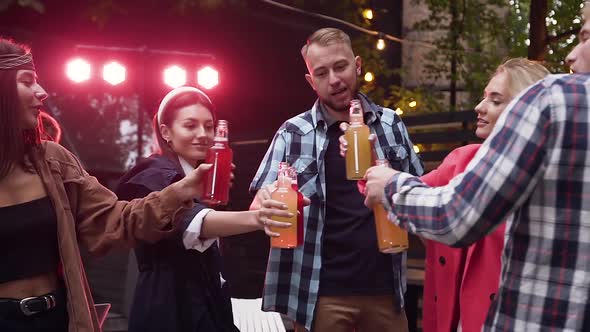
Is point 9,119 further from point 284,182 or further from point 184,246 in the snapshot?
point 284,182

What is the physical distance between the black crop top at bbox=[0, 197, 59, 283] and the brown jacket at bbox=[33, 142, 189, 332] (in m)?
0.04

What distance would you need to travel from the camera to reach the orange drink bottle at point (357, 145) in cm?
262

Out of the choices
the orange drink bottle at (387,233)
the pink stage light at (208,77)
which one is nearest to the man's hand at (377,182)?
the orange drink bottle at (387,233)

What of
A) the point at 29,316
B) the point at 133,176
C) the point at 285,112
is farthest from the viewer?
the point at 285,112

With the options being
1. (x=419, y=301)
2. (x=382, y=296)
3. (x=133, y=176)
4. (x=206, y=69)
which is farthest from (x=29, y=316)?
(x=206, y=69)

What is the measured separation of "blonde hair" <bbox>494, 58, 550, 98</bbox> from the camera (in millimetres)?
2465

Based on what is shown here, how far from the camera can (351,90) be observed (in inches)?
132

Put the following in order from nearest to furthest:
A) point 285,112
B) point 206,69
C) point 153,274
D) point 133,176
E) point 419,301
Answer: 1. point 153,274
2. point 133,176
3. point 419,301
4. point 206,69
5. point 285,112

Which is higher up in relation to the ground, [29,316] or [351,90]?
[351,90]

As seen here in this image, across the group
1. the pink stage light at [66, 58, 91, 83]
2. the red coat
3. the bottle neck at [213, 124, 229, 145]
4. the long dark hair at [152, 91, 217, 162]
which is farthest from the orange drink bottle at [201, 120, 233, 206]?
the pink stage light at [66, 58, 91, 83]

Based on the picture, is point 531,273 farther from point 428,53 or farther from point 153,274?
point 428,53

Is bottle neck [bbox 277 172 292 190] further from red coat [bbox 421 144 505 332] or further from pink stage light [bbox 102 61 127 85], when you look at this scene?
pink stage light [bbox 102 61 127 85]

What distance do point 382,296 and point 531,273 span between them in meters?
1.56

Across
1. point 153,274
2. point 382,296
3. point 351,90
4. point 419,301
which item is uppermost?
point 351,90
